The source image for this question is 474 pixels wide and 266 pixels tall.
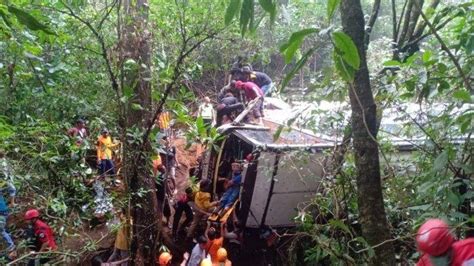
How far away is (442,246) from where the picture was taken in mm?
2539

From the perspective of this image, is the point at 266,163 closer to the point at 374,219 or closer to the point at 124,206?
the point at 124,206

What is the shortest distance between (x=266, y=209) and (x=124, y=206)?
104 inches

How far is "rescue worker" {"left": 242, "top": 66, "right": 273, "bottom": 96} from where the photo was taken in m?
9.05

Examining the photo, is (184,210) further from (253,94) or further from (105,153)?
(253,94)

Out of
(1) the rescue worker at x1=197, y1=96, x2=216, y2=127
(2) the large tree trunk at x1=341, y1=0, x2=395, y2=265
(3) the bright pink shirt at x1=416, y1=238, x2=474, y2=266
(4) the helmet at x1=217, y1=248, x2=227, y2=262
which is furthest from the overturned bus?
(2) the large tree trunk at x1=341, y1=0, x2=395, y2=265

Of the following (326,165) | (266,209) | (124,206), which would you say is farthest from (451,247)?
(266,209)

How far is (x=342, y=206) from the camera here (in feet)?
14.0

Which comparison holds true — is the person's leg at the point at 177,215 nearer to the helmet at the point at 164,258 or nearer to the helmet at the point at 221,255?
the helmet at the point at 221,255

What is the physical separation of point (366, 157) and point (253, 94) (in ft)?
20.5

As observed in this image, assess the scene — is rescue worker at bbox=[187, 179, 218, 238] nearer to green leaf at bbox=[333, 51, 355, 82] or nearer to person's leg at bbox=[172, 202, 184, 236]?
person's leg at bbox=[172, 202, 184, 236]

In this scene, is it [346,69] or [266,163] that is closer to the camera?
[346,69]

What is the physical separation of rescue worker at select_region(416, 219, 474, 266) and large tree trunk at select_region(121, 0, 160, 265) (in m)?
2.72

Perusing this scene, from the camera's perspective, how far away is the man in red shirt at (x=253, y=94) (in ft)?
26.4

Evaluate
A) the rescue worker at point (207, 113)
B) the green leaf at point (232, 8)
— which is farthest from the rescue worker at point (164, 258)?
the green leaf at point (232, 8)
